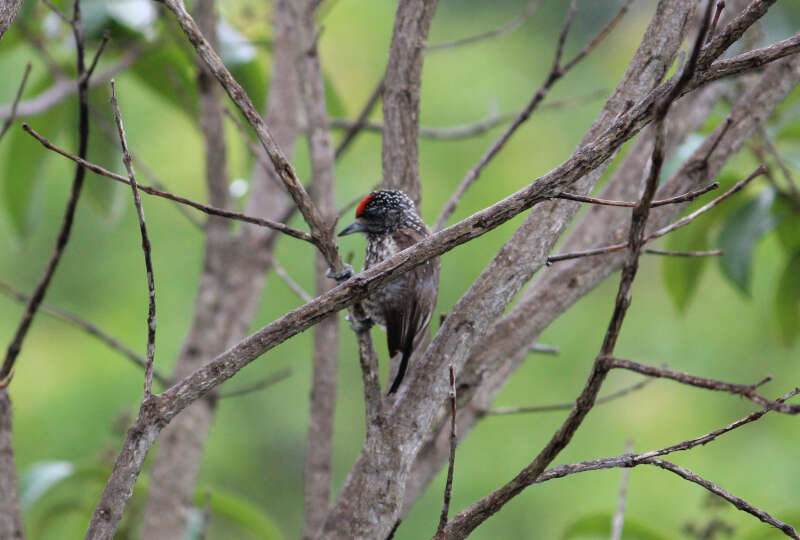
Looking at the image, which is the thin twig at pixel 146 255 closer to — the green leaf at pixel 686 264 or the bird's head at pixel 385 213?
the bird's head at pixel 385 213

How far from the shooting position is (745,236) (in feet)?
8.73

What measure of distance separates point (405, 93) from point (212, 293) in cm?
105

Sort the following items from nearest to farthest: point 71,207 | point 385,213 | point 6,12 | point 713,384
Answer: point 713,384
point 6,12
point 71,207
point 385,213

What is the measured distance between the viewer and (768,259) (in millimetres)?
5254

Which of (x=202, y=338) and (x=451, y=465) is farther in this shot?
(x=202, y=338)

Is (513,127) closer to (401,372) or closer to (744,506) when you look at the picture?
(401,372)

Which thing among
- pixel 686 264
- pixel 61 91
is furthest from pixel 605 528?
pixel 61 91

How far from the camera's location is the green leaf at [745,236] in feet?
8.70

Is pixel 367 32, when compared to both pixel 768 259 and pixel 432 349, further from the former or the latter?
pixel 432 349

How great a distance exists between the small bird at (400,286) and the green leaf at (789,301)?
1274 millimetres

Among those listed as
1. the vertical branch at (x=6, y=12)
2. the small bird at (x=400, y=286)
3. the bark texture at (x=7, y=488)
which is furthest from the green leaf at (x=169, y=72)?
the vertical branch at (x=6, y=12)

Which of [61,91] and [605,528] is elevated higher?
[61,91]

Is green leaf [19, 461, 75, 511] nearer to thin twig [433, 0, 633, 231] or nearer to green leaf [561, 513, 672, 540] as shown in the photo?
thin twig [433, 0, 633, 231]

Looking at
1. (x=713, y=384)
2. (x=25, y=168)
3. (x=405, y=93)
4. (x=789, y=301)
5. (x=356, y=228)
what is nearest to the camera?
(x=713, y=384)
